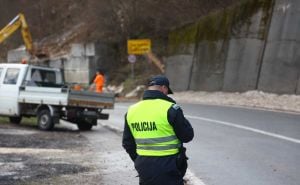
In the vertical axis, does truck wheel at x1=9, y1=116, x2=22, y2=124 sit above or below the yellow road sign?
below

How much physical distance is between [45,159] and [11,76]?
779cm

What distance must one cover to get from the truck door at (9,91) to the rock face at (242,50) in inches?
467

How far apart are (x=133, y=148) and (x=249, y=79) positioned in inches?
907

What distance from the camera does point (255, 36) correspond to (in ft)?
92.7

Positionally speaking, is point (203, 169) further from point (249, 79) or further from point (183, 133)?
point (249, 79)

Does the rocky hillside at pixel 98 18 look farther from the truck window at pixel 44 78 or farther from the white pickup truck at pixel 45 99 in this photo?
the white pickup truck at pixel 45 99

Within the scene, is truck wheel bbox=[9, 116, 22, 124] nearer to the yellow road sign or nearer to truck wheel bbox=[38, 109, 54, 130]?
truck wheel bbox=[38, 109, 54, 130]

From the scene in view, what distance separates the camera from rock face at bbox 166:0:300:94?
83.9 ft

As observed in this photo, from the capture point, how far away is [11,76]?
18281 mm

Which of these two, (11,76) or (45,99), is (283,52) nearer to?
(45,99)

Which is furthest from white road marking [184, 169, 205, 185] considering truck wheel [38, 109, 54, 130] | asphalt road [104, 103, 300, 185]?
truck wheel [38, 109, 54, 130]

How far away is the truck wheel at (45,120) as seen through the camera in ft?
56.0

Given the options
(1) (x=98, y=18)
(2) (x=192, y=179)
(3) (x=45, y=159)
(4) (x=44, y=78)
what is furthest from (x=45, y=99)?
(1) (x=98, y=18)

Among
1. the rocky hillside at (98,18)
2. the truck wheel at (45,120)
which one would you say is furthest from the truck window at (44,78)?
the rocky hillside at (98,18)
